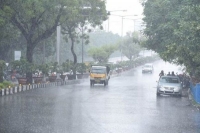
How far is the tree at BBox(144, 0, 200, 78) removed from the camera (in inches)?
1102

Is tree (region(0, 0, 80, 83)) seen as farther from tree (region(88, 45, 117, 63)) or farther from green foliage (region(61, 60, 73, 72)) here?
tree (region(88, 45, 117, 63))

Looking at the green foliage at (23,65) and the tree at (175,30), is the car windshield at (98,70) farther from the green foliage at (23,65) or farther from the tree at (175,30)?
the green foliage at (23,65)

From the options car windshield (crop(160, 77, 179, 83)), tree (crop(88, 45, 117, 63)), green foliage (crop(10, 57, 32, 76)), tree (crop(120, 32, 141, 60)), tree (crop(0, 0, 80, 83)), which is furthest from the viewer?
tree (crop(120, 32, 141, 60))

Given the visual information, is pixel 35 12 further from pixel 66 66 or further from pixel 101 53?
pixel 101 53

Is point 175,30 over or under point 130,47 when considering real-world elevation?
under

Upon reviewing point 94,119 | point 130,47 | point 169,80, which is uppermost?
point 130,47

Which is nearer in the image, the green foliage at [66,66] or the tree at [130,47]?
the green foliage at [66,66]

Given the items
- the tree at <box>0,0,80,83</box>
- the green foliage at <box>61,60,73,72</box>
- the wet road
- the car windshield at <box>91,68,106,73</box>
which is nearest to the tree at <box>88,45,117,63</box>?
the green foliage at <box>61,60,73,72</box>

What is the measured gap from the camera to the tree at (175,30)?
91.8ft

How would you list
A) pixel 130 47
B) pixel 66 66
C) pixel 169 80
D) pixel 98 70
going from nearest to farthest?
pixel 169 80 < pixel 98 70 < pixel 66 66 < pixel 130 47

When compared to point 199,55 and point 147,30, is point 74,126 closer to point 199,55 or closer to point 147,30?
point 199,55

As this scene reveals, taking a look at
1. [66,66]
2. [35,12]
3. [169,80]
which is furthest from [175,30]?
[66,66]

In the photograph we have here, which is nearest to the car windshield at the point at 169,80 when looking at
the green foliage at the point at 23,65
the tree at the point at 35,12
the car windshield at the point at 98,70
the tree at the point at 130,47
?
the tree at the point at 35,12

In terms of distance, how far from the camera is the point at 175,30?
30.1 metres
